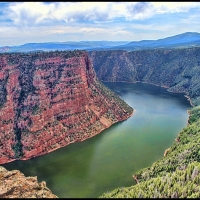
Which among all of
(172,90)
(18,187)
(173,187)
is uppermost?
(18,187)

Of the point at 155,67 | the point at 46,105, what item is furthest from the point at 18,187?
the point at 155,67

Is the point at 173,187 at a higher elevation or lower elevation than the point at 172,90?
lower

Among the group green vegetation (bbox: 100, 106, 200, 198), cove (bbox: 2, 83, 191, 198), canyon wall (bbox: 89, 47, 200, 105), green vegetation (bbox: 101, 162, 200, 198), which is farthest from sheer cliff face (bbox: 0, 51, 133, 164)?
canyon wall (bbox: 89, 47, 200, 105)

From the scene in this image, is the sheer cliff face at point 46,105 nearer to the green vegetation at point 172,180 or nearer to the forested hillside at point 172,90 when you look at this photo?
the forested hillside at point 172,90

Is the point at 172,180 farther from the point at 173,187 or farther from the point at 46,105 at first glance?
the point at 46,105

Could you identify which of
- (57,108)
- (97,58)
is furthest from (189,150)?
(97,58)

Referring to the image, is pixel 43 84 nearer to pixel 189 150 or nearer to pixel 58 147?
pixel 58 147
